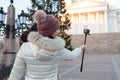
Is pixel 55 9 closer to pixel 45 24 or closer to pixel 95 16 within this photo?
pixel 45 24

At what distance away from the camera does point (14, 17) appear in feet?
38.9

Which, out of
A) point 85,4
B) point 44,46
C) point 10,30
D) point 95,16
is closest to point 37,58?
point 44,46

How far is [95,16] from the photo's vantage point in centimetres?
6347

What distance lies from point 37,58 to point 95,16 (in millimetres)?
61741

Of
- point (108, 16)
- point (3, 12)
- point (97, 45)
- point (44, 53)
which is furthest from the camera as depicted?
point (108, 16)

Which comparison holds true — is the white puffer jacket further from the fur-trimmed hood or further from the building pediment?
the building pediment

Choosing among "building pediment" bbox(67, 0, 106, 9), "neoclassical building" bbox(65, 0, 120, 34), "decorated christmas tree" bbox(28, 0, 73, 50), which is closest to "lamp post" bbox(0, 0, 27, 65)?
"decorated christmas tree" bbox(28, 0, 73, 50)

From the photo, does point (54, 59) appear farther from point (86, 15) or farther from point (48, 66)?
point (86, 15)

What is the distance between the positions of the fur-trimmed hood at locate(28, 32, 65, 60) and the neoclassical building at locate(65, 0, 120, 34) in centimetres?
5758

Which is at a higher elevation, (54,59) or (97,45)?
(54,59)

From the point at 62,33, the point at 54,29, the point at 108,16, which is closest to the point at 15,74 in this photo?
the point at 54,29

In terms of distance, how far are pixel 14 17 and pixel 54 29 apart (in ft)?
31.1

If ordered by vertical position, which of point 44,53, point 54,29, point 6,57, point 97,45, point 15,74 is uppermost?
point 54,29

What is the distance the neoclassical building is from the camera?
200 ft
